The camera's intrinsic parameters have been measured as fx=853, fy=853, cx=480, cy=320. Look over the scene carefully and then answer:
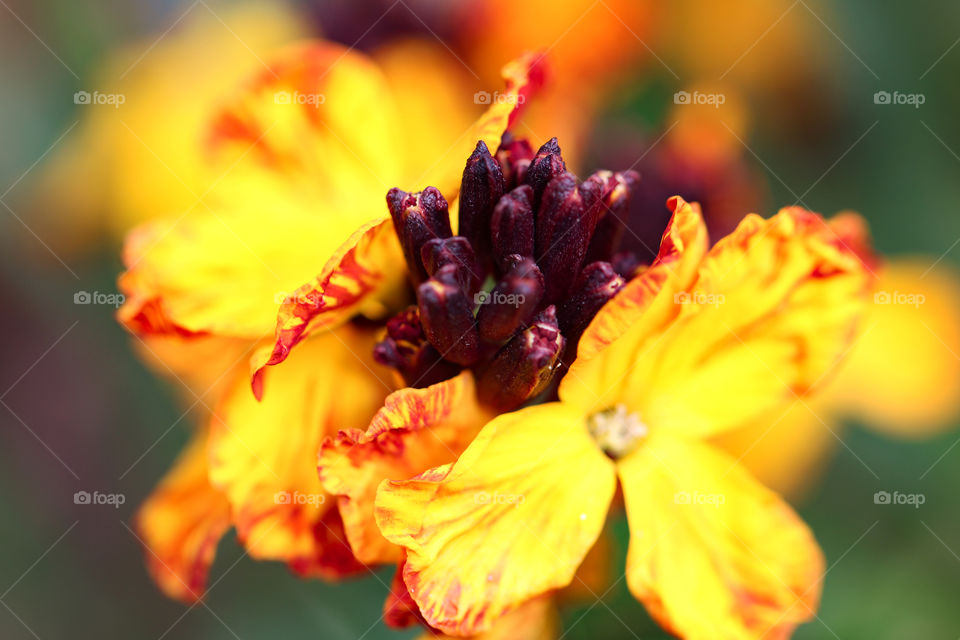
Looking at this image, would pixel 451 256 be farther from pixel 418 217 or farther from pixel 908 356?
pixel 908 356

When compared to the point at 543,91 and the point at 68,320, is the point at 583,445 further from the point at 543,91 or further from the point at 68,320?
the point at 68,320

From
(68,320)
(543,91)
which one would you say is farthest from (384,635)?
(68,320)

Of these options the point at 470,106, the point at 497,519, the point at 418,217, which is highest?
the point at 470,106

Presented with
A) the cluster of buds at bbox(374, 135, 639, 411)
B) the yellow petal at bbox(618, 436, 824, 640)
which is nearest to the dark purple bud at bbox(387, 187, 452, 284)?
the cluster of buds at bbox(374, 135, 639, 411)

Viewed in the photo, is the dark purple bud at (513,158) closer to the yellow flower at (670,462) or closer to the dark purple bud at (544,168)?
the dark purple bud at (544,168)

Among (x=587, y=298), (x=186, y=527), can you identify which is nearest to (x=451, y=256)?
(x=587, y=298)
